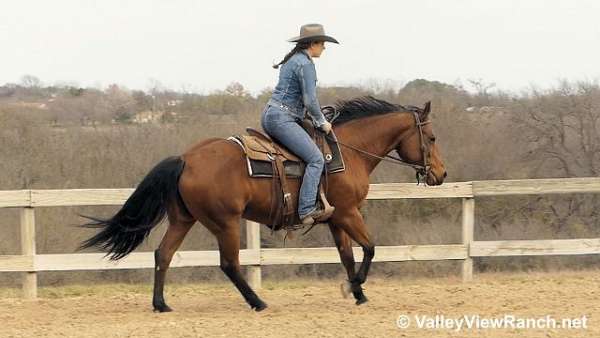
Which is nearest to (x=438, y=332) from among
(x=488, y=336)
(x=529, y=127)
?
(x=488, y=336)

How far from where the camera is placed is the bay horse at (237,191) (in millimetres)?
6930

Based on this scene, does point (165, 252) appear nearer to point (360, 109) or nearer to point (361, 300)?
point (361, 300)

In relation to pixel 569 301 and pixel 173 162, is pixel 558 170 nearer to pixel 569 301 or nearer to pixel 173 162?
pixel 569 301

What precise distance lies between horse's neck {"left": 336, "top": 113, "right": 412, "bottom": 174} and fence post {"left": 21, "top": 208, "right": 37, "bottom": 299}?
3487 mm

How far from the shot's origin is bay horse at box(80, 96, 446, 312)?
A: 6.93m

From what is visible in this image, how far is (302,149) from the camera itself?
7086 millimetres

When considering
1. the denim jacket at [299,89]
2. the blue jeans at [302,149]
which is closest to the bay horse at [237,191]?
the blue jeans at [302,149]

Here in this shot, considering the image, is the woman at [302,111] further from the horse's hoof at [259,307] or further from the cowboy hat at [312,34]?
the horse's hoof at [259,307]

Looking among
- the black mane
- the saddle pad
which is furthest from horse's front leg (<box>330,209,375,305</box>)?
the black mane

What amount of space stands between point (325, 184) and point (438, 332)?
5.95 ft

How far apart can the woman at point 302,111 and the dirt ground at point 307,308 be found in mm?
1054

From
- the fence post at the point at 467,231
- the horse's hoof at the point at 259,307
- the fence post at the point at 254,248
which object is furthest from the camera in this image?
the fence post at the point at 467,231

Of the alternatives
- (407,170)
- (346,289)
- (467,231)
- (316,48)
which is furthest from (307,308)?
(407,170)

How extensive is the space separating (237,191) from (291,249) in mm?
2216
